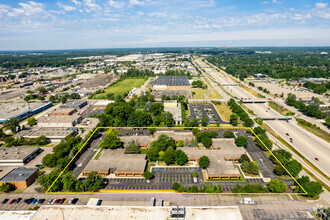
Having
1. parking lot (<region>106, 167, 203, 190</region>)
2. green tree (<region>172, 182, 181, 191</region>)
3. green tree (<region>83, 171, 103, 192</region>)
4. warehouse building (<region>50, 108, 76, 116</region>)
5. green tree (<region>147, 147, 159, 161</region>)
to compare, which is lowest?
parking lot (<region>106, 167, 203, 190</region>)

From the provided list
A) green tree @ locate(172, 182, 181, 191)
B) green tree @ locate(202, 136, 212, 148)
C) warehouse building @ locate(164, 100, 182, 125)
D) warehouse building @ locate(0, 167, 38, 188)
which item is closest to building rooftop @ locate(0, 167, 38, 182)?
warehouse building @ locate(0, 167, 38, 188)

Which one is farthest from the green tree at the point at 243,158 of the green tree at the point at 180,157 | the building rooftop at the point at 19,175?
the building rooftop at the point at 19,175

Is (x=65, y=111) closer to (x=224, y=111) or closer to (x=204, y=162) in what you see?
(x=204, y=162)

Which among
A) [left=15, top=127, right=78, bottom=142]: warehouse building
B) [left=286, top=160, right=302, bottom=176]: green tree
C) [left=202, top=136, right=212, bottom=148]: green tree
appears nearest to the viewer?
[left=286, top=160, right=302, bottom=176]: green tree

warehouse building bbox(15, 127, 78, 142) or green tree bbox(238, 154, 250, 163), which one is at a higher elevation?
warehouse building bbox(15, 127, 78, 142)

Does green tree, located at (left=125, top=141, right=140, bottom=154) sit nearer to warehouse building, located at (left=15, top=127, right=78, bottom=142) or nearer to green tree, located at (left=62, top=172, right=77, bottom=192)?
green tree, located at (left=62, top=172, right=77, bottom=192)

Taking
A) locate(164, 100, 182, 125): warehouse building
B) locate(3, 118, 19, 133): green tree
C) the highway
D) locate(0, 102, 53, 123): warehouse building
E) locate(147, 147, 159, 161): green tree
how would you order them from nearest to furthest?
locate(147, 147, 159, 161): green tree < the highway < locate(3, 118, 19, 133): green tree < locate(164, 100, 182, 125): warehouse building < locate(0, 102, 53, 123): warehouse building

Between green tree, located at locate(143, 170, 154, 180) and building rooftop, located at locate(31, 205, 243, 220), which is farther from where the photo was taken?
green tree, located at locate(143, 170, 154, 180)
